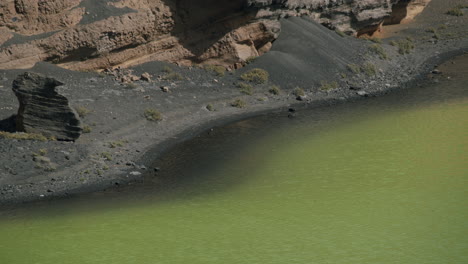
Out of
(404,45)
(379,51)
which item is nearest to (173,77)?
(379,51)

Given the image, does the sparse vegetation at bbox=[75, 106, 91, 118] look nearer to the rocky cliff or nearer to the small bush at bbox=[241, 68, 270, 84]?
the rocky cliff

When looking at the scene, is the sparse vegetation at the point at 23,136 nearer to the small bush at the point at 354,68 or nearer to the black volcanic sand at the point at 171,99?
the black volcanic sand at the point at 171,99

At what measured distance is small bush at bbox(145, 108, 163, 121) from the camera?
30.2m

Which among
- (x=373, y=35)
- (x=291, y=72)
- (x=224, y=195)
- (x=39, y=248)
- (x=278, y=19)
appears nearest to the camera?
(x=39, y=248)

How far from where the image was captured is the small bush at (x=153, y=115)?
30250 millimetres

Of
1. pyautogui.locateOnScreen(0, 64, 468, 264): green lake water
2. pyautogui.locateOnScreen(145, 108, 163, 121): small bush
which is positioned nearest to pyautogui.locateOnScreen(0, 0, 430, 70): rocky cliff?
pyautogui.locateOnScreen(145, 108, 163, 121): small bush

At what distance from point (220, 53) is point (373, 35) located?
50.0 ft

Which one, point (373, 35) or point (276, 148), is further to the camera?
point (373, 35)

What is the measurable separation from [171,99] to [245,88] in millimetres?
4308

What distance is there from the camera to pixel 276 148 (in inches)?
1099

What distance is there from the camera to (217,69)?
36.8m

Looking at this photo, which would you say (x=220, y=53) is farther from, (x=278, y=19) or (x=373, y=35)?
(x=373, y=35)

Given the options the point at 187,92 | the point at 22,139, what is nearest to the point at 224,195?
the point at 22,139

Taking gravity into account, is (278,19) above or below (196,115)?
above
